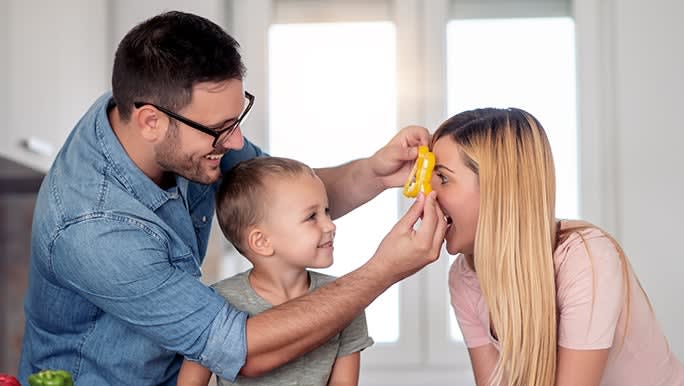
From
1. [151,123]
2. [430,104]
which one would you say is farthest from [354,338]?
[430,104]

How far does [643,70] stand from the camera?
3869mm

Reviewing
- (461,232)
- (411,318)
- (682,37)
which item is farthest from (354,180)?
(682,37)

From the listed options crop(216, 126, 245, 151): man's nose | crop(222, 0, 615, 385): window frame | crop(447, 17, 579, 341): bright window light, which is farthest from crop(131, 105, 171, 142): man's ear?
crop(447, 17, 579, 341): bright window light

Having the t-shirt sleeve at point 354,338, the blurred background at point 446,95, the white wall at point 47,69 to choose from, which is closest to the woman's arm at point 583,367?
the t-shirt sleeve at point 354,338

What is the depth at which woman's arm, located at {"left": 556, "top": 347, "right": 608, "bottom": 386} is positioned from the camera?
172 cm

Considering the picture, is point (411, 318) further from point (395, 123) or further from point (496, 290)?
point (496, 290)

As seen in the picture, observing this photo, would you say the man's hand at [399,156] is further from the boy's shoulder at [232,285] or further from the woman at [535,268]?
the boy's shoulder at [232,285]

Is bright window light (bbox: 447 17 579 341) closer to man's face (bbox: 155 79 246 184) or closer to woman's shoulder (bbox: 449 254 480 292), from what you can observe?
woman's shoulder (bbox: 449 254 480 292)

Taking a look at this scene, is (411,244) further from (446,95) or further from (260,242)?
(446,95)

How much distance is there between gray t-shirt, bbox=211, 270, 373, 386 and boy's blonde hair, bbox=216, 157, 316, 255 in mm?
84

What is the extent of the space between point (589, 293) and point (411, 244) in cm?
32

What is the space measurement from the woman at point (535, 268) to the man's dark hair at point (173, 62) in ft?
1.47

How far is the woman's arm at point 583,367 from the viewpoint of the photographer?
1.72m

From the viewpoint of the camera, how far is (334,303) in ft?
5.62
